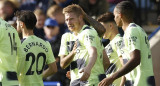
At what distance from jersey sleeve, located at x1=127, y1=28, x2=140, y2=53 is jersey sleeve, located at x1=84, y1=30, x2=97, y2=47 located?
2.09 feet

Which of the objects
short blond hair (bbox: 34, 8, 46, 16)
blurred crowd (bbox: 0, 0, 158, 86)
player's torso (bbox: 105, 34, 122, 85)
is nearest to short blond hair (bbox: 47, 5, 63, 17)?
blurred crowd (bbox: 0, 0, 158, 86)

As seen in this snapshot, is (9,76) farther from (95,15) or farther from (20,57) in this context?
(95,15)

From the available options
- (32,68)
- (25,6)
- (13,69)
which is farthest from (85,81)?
(25,6)

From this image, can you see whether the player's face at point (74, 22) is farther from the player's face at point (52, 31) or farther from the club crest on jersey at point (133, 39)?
the player's face at point (52, 31)

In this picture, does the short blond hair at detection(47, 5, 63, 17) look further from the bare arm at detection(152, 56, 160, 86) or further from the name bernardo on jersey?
the name bernardo on jersey

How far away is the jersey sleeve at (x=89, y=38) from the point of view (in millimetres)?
8383

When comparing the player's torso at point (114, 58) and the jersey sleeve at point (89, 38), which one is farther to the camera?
the player's torso at point (114, 58)

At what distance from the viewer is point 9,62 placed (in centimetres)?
756

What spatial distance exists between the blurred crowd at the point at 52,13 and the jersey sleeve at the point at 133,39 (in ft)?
15.6

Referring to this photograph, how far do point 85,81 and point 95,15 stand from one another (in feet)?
16.8

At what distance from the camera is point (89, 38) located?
8.45 metres

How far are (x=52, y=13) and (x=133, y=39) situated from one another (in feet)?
21.5

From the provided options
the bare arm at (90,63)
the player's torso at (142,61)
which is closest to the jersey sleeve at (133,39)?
the player's torso at (142,61)

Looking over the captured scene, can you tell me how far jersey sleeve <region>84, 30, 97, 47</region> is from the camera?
838 cm
